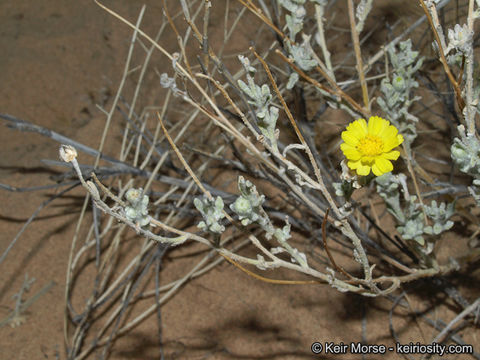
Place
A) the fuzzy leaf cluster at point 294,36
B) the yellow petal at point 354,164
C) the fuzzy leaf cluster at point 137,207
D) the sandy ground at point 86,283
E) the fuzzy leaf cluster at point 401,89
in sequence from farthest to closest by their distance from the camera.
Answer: the sandy ground at point 86,283 → the fuzzy leaf cluster at point 401,89 → the fuzzy leaf cluster at point 294,36 → the yellow petal at point 354,164 → the fuzzy leaf cluster at point 137,207

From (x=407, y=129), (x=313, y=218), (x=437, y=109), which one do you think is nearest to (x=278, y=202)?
(x=313, y=218)

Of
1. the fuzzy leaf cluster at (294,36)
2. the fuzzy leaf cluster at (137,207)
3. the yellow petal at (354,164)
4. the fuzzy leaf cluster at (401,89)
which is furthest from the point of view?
the fuzzy leaf cluster at (401,89)

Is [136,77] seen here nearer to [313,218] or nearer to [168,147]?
[168,147]

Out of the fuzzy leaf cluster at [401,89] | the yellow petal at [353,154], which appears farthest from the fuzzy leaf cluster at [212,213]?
the fuzzy leaf cluster at [401,89]

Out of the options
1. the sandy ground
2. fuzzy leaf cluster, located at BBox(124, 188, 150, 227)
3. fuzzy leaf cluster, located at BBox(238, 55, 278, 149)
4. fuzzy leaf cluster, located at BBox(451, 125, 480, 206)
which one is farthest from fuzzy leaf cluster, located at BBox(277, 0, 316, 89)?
the sandy ground

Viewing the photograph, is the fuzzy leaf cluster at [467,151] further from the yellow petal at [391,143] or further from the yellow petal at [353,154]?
the yellow petal at [353,154]

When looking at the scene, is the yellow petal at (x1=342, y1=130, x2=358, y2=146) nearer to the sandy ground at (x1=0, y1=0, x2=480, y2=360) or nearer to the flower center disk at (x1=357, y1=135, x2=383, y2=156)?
the flower center disk at (x1=357, y1=135, x2=383, y2=156)

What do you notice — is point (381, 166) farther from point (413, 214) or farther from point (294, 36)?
point (294, 36)
